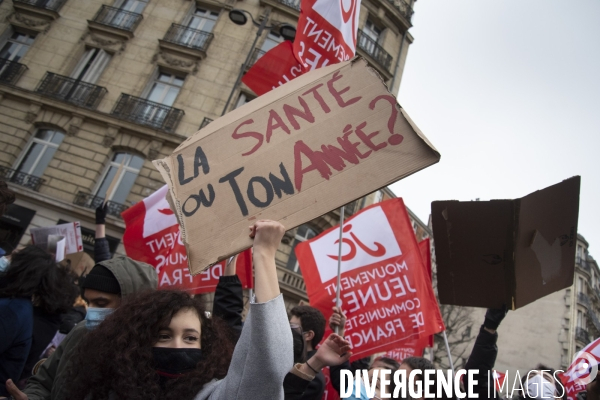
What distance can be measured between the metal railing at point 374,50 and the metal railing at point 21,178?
1282 centimetres

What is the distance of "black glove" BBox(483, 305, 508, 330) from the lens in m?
2.36

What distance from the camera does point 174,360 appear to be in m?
1.47

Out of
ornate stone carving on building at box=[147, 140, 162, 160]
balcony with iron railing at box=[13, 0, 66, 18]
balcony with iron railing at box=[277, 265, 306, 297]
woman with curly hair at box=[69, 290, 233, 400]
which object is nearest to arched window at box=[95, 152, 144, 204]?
ornate stone carving on building at box=[147, 140, 162, 160]

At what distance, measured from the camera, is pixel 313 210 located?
1578 millimetres

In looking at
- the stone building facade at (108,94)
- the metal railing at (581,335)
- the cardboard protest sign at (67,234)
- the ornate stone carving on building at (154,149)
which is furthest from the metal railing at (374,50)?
the metal railing at (581,335)

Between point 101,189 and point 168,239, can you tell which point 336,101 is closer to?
point 168,239

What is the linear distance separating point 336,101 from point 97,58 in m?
15.3

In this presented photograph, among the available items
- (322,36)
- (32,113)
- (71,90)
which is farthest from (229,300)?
(32,113)

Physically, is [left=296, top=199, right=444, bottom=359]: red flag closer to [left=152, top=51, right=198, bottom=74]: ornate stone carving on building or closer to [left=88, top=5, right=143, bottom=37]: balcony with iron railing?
[left=152, top=51, right=198, bottom=74]: ornate stone carving on building

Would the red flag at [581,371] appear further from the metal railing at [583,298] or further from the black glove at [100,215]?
the metal railing at [583,298]

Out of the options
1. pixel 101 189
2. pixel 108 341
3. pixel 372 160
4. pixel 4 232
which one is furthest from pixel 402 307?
pixel 4 232

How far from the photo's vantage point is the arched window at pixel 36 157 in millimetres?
12653

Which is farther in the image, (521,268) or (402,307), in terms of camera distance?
(402,307)

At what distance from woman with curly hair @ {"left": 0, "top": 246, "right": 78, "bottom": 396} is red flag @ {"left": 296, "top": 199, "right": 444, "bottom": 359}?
2.43 metres
